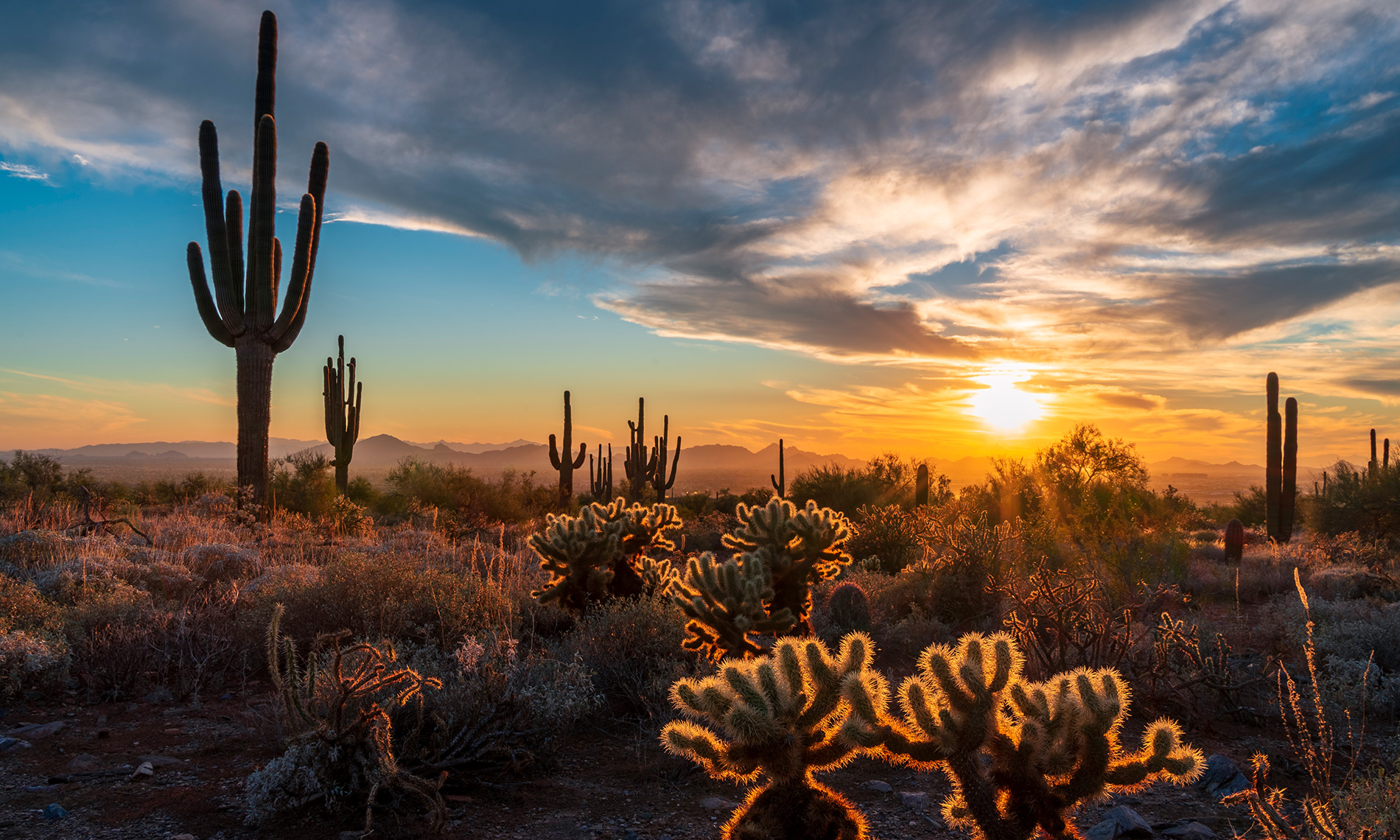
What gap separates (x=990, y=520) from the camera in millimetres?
19156

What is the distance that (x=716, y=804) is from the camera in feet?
14.8

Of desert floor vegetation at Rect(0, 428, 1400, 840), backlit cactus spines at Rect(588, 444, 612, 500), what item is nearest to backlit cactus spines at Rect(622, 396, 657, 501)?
backlit cactus spines at Rect(588, 444, 612, 500)

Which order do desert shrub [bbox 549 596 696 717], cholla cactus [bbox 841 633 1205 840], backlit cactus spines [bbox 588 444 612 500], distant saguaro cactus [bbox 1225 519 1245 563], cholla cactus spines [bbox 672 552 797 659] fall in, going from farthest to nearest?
backlit cactus spines [bbox 588 444 612 500], distant saguaro cactus [bbox 1225 519 1245 563], desert shrub [bbox 549 596 696 717], cholla cactus spines [bbox 672 552 797 659], cholla cactus [bbox 841 633 1205 840]

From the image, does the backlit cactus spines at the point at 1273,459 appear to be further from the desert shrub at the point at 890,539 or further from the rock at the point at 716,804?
the rock at the point at 716,804

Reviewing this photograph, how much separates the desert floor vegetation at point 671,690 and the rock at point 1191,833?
2 cm

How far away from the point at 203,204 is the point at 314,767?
50.6 feet

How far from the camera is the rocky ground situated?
4043 mm

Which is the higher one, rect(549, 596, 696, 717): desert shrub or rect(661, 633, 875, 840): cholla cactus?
rect(661, 633, 875, 840): cholla cactus

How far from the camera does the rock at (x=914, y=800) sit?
451cm

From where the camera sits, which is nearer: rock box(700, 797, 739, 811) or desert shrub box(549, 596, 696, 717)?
rock box(700, 797, 739, 811)

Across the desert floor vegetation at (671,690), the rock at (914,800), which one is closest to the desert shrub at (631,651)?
the desert floor vegetation at (671,690)

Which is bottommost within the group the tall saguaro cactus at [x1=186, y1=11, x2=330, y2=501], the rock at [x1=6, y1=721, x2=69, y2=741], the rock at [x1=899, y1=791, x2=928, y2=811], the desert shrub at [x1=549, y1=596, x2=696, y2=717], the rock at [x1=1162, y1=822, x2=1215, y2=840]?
the rock at [x1=899, y1=791, x2=928, y2=811]

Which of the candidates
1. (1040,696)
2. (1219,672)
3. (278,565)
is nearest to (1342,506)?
(1219,672)

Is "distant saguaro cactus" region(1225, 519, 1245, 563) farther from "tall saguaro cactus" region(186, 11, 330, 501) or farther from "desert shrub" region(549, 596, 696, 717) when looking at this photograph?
"tall saguaro cactus" region(186, 11, 330, 501)
